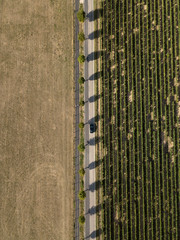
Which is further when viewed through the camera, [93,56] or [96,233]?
[93,56]

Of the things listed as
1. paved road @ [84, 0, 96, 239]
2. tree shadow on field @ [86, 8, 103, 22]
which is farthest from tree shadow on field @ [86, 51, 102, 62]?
tree shadow on field @ [86, 8, 103, 22]

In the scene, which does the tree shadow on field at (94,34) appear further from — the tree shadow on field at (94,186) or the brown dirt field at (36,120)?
the tree shadow on field at (94,186)

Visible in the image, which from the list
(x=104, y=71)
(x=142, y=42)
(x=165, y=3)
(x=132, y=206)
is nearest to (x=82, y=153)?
(x=132, y=206)

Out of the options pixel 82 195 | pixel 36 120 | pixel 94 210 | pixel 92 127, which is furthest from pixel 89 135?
pixel 94 210

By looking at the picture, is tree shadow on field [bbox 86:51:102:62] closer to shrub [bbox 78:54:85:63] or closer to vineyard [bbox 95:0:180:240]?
vineyard [bbox 95:0:180:240]

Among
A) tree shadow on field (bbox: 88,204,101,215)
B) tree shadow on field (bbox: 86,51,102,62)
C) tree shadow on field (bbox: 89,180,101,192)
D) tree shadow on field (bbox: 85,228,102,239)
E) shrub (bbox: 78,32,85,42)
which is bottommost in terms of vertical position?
tree shadow on field (bbox: 85,228,102,239)

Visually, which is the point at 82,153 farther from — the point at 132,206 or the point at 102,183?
the point at 132,206

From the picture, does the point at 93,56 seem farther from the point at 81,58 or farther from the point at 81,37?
the point at 81,37
